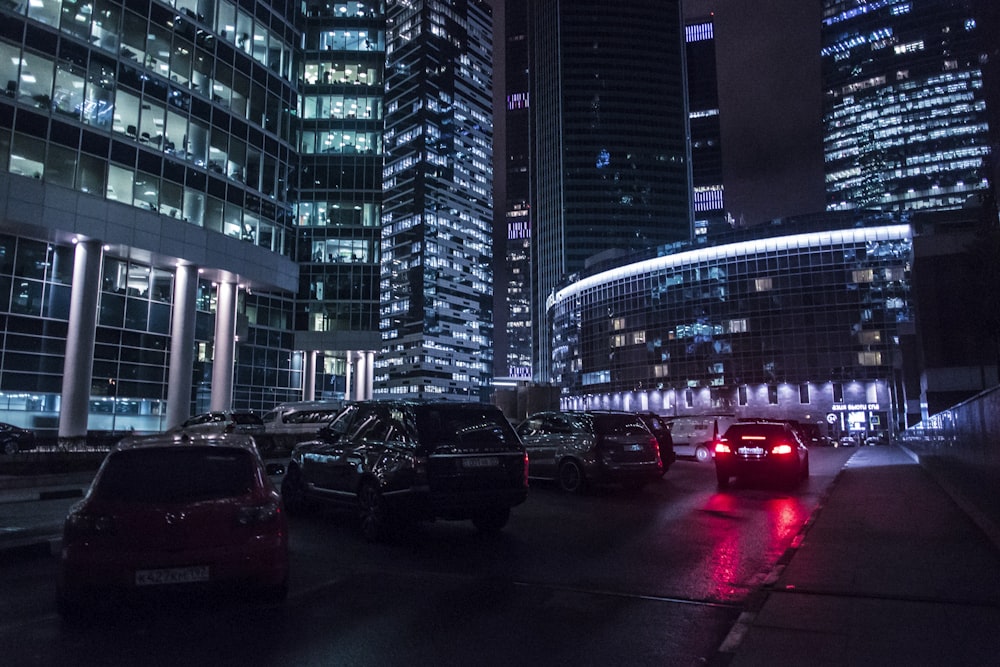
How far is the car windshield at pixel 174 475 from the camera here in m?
5.62

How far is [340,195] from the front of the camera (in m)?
57.7

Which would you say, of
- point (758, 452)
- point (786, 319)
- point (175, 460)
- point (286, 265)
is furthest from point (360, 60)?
point (786, 319)

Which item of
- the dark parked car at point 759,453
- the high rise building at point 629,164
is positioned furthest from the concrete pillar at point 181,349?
the high rise building at point 629,164

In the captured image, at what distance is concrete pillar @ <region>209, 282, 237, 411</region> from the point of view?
3944 cm

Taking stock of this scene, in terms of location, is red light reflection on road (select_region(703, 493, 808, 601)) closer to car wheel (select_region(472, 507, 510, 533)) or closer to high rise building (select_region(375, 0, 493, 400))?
car wheel (select_region(472, 507, 510, 533))

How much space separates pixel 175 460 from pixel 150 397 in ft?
116

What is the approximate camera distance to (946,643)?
15.4 feet

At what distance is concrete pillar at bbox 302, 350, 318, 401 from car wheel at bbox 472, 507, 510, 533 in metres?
47.5

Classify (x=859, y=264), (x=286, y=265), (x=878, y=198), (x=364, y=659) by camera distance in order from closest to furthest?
(x=364, y=659)
(x=286, y=265)
(x=859, y=264)
(x=878, y=198)

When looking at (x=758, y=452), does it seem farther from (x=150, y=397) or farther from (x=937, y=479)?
(x=150, y=397)

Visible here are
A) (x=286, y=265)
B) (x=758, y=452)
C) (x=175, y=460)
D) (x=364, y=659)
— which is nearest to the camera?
(x=364, y=659)

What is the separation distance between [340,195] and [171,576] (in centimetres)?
5527

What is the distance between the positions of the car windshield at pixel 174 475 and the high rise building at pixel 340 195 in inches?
2034

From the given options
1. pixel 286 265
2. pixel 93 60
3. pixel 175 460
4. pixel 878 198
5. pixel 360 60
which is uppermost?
pixel 878 198
